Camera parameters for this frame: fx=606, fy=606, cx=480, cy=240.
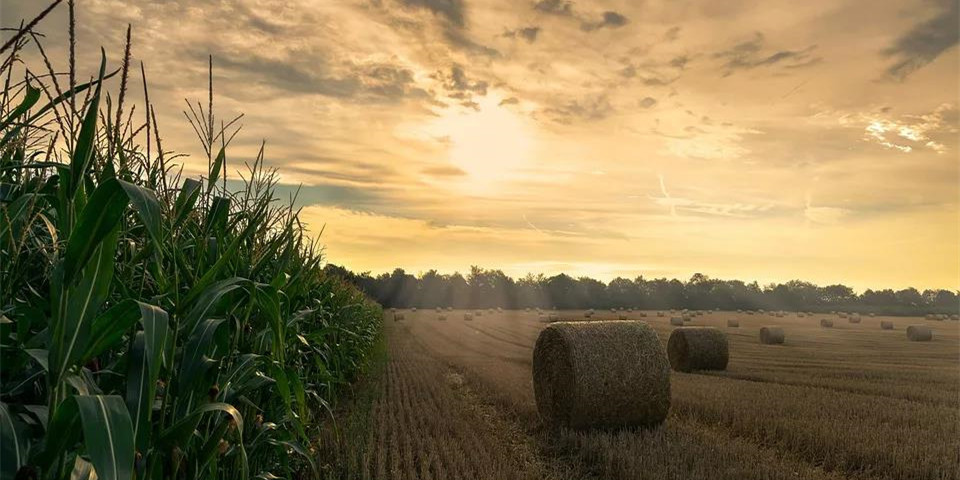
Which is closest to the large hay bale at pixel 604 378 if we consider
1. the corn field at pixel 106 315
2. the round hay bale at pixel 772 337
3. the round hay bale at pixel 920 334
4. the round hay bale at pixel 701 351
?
the corn field at pixel 106 315

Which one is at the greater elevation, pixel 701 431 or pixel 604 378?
pixel 604 378

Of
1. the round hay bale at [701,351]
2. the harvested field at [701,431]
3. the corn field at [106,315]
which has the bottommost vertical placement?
the harvested field at [701,431]

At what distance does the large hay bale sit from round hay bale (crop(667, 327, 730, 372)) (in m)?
8.80

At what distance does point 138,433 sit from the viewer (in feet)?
7.33

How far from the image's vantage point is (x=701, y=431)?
419 inches

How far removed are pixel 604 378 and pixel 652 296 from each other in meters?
81.6

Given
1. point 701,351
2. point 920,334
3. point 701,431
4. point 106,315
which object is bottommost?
point 701,431

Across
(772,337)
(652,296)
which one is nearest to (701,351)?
(772,337)

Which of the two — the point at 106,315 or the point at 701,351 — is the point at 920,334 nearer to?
the point at 701,351

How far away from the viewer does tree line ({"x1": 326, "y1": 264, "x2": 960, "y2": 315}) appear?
85.6 m

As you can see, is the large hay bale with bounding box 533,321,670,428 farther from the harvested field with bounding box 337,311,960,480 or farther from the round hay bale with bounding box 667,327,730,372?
the round hay bale with bounding box 667,327,730,372

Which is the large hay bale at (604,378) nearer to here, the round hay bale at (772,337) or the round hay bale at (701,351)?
the round hay bale at (701,351)

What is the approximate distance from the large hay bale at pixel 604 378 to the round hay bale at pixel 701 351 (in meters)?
8.80

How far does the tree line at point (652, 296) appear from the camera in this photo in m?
85.6
